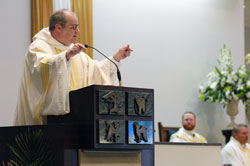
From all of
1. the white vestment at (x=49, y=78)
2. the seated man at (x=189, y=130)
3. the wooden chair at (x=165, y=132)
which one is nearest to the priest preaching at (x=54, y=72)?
the white vestment at (x=49, y=78)

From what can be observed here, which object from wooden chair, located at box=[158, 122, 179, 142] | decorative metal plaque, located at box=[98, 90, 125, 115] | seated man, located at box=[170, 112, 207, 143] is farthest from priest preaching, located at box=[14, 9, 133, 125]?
seated man, located at box=[170, 112, 207, 143]

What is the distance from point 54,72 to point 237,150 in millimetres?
6125

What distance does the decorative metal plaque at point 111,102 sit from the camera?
3033 millimetres

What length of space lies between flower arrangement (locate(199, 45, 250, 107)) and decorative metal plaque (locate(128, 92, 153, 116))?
5.87m

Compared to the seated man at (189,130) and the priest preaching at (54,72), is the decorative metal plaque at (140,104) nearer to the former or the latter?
the priest preaching at (54,72)

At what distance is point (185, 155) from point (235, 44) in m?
4.55

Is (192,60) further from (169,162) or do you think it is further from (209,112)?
(169,162)

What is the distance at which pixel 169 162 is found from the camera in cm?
586

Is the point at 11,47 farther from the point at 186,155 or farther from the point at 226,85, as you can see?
the point at 226,85

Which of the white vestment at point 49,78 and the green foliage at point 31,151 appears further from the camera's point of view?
the white vestment at point 49,78

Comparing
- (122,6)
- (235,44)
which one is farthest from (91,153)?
(235,44)

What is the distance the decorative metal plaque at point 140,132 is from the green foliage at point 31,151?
1.73 ft

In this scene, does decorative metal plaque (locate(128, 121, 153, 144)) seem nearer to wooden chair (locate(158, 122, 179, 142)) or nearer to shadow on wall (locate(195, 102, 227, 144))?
wooden chair (locate(158, 122, 179, 142))

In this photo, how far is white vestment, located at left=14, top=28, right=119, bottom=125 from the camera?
11.4ft
